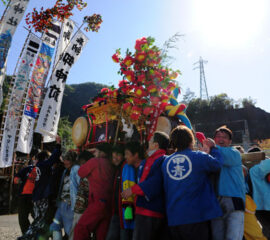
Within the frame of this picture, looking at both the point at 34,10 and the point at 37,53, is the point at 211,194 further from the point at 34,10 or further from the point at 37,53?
the point at 37,53

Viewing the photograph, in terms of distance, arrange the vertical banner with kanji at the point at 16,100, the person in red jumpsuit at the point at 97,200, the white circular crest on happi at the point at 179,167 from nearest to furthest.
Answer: the white circular crest on happi at the point at 179,167
the person in red jumpsuit at the point at 97,200
the vertical banner with kanji at the point at 16,100

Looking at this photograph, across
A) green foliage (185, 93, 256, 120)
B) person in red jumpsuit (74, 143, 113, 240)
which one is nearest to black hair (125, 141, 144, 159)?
person in red jumpsuit (74, 143, 113, 240)

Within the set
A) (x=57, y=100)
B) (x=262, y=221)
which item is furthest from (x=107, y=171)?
(x=57, y=100)

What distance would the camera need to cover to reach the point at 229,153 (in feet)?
8.90

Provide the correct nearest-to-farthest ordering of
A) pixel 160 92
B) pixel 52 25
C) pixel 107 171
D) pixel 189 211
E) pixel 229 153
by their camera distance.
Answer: pixel 189 211
pixel 229 153
pixel 107 171
pixel 160 92
pixel 52 25

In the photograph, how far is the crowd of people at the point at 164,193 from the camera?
88.3 inches

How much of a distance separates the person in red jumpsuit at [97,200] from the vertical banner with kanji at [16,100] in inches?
322

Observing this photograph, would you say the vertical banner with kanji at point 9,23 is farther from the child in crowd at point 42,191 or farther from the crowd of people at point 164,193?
the crowd of people at point 164,193

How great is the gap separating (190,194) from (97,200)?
1567mm

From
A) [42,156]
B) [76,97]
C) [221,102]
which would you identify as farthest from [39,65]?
[76,97]

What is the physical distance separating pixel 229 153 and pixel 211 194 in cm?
61

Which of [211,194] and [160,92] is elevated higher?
[160,92]

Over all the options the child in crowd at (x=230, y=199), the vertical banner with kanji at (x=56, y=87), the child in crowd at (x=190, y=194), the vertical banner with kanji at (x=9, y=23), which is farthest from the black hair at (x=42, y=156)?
the vertical banner with kanji at (x=9, y=23)

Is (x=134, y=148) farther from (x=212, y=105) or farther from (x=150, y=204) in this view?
(x=212, y=105)
